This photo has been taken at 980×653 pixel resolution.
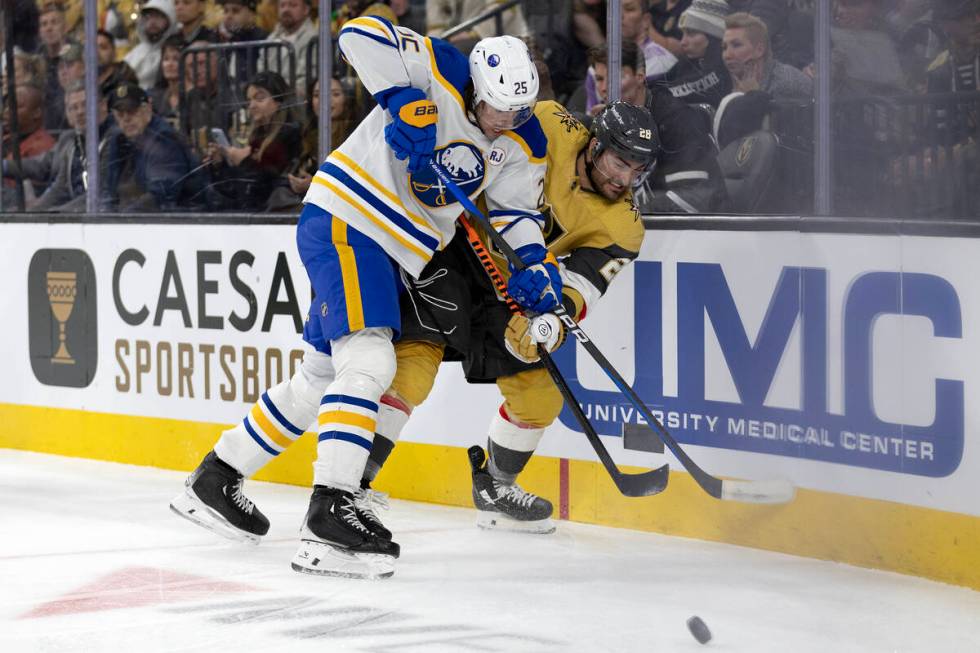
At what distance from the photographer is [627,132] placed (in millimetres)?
3439

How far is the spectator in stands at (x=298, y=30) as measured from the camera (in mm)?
4520

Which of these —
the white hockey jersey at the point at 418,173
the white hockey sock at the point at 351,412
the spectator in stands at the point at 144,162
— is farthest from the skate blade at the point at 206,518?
the spectator in stands at the point at 144,162

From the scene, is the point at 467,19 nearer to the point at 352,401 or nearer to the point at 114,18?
the point at 114,18

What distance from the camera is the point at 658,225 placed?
12.4ft

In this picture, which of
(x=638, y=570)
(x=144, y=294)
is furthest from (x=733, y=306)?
(x=144, y=294)

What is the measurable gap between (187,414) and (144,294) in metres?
0.43

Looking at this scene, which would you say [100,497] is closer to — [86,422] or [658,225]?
[86,422]

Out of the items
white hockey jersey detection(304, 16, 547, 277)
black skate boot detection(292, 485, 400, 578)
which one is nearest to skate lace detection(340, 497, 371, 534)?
black skate boot detection(292, 485, 400, 578)

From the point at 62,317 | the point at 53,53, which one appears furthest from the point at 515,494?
the point at 53,53

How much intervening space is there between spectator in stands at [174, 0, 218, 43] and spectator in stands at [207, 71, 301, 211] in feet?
0.80

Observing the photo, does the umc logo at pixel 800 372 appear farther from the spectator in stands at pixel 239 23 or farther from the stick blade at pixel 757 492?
the spectator in stands at pixel 239 23

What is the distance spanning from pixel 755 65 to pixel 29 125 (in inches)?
108

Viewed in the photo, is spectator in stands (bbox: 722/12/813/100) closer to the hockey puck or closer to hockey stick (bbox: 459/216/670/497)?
hockey stick (bbox: 459/216/670/497)

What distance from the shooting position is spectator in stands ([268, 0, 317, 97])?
452 centimetres
